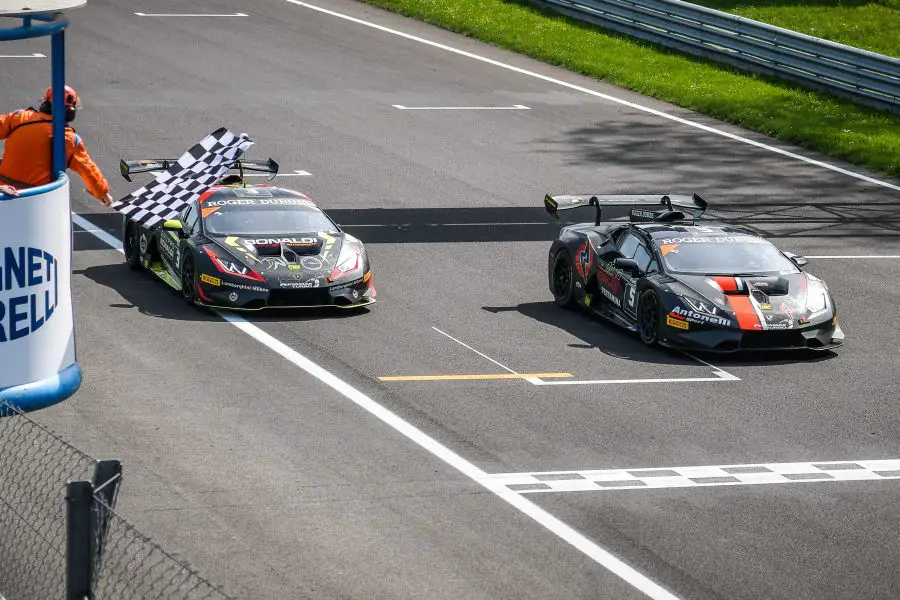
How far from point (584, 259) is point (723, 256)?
5.49 feet

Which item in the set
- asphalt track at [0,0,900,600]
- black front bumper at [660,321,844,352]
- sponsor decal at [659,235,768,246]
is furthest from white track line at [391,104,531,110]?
black front bumper at [660,321,844,352]

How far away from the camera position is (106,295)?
687 inches

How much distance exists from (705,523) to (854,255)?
35.8 feet

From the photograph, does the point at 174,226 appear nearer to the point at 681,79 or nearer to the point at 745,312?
the point at 745,312

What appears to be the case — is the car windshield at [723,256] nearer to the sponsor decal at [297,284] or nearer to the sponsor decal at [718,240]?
the sponsor decal at [718,240]

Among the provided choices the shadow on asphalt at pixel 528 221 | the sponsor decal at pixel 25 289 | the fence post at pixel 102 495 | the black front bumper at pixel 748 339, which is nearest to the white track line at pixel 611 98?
the shadow on asphalt at pixel 528 221

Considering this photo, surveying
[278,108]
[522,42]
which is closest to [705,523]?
[278,108]

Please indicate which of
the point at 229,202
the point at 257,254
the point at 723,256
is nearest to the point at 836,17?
the point at 723,256

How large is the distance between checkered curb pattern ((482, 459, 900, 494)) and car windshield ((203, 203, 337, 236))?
6.29 metres

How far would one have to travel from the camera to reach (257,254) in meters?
16.8

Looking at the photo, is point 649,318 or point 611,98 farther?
point 611,98

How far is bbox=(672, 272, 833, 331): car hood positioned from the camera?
50.8 feet

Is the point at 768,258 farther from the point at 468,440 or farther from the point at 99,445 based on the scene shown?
the point at 99,445

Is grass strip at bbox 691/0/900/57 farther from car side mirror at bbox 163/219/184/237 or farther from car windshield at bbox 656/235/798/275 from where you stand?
car side mirror at bbox 163/219/184/237
